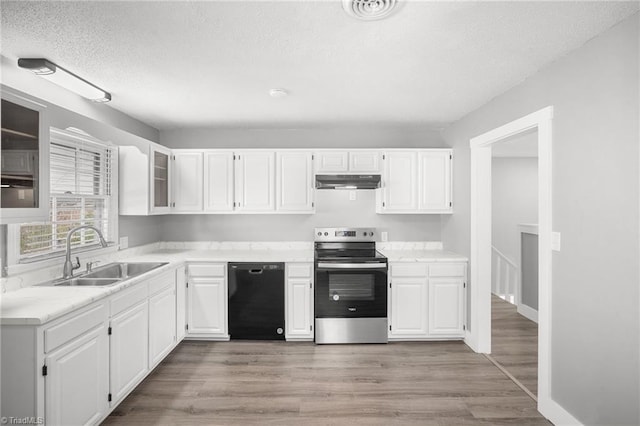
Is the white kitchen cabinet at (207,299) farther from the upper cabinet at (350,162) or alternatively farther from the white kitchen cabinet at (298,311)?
the upper cabinet at (350,162)

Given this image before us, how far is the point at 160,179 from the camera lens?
3688mm

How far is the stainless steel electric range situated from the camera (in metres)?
3.52

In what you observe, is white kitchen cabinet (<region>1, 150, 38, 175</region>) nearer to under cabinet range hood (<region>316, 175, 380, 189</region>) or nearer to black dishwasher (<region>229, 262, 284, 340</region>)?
black dishwasher (<region>229, 262, 284, 340</region>)

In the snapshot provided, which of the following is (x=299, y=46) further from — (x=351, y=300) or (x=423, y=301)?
(x=423, y=301)

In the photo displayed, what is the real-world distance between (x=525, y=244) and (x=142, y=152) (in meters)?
4.76

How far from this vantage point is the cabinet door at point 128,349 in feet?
7.37

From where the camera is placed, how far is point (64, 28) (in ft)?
6.01

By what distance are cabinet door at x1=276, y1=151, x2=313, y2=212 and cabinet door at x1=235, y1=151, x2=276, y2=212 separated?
0.31ft

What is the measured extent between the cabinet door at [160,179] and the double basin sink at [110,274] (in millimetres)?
609

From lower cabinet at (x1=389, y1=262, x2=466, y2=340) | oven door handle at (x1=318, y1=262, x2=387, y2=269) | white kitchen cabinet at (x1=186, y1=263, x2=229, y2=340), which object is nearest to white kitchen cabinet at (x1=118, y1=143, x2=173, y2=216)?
white kitchen cabinet at (x1=186, y1=263, x2=229, y2=340)

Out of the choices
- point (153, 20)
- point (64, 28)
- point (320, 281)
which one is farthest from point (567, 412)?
point (64, 28)

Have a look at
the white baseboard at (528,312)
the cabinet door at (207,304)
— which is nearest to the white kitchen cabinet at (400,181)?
the white baseboard at (528,312)

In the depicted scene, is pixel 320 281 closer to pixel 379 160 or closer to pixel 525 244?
pixel 379 160

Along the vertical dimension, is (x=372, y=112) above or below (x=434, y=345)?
above
